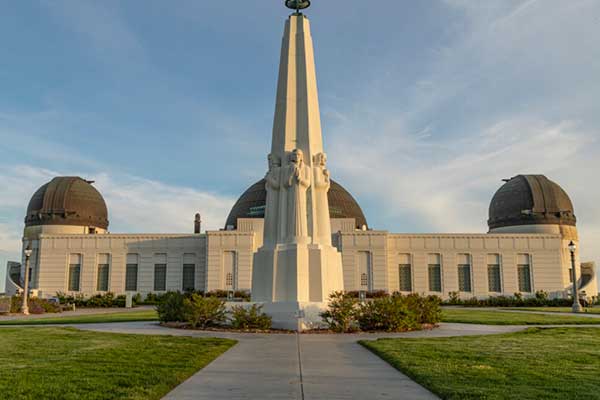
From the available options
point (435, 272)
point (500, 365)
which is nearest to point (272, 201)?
point (500, 365)

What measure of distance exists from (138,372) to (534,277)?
45395 mm

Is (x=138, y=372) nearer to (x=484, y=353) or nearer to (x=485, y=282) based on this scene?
(x=484, y=353)

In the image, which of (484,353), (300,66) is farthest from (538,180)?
(484,353)

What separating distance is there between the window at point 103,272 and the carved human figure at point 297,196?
35245mm

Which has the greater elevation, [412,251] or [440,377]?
[412,251]

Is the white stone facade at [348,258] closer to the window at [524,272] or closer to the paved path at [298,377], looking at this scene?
the window at [524,272]

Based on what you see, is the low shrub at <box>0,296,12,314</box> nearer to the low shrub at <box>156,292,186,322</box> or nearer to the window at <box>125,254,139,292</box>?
the window at <box>125,254,139,292</box>

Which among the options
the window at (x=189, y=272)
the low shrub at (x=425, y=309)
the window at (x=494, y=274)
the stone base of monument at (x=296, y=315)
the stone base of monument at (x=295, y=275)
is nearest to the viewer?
the stone base of monument at (x=296, y=315)

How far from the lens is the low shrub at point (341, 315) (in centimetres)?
1462

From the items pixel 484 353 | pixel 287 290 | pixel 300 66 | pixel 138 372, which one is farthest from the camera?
pixel 300 66

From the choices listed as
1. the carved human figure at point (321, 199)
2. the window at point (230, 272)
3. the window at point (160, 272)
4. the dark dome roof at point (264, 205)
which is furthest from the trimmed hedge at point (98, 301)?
the carved human figure at point (321, 199)

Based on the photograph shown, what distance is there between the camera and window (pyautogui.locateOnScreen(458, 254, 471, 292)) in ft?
151

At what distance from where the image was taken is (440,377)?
701 cm

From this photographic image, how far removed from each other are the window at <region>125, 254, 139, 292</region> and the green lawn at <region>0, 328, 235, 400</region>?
35.5 meters
